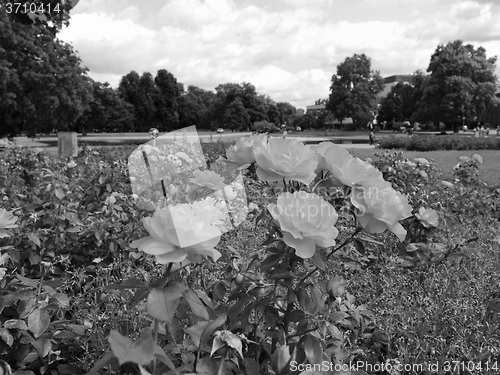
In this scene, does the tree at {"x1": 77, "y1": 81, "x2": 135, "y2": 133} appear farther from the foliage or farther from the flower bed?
the flower bed

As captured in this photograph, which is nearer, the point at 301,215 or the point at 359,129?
the point at 301,215

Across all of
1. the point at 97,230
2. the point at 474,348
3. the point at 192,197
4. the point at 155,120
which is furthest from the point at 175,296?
the point at 155,120

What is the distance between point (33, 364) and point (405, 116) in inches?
2130

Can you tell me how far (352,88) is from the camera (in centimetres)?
4441

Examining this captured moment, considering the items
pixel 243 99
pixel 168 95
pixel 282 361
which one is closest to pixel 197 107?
pixel 243 99

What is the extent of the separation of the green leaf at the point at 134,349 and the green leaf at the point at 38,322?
0.67 metres

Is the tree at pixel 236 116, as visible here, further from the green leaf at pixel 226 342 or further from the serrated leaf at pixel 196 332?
the green leaf at pixel 226 342

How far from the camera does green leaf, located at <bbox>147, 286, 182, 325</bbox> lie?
31.2 inches

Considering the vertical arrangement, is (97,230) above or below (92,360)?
above

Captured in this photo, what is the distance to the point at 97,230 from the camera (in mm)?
2525

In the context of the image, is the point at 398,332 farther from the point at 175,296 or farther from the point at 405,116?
the point at 405,116

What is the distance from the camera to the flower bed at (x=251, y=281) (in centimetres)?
89

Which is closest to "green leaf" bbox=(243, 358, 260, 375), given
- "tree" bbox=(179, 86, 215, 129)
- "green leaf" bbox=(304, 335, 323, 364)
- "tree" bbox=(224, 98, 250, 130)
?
"green leaf" bbox=(304, 335, 323, 364)

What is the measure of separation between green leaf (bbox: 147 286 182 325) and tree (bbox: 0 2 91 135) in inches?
780
